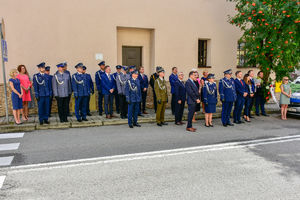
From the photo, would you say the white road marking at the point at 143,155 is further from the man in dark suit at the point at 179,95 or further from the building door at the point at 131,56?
the building door at the point at 131,56

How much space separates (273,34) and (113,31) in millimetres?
6960

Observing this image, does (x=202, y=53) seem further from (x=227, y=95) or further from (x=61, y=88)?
(x=61, y=88)

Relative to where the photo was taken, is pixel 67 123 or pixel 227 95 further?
pixel 227 95

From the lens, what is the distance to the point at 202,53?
14000 millimetres

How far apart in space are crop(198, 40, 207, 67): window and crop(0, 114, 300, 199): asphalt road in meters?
6.53

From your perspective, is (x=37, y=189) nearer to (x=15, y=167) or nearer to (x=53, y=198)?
(x=53, y=198)

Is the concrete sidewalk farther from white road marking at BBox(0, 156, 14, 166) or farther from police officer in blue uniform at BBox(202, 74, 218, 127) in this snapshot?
white road marking at BBox(0, 156, 14, 166)

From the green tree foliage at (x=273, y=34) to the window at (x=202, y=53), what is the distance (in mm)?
2773

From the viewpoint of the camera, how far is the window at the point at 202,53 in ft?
45.7

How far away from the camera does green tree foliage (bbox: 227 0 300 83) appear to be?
10.1 m

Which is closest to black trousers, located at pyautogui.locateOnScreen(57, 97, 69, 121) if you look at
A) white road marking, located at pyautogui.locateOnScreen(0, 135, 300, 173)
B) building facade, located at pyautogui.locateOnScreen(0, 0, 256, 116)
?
building facade, located at pyautogui.locateOnScreen(0, 0, 256, 116)

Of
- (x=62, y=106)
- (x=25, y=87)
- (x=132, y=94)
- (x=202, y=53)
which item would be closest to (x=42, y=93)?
(x=62, y=106)

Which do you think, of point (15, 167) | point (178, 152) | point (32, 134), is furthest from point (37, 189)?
point (32, 134)

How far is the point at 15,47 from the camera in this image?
34.3ft
